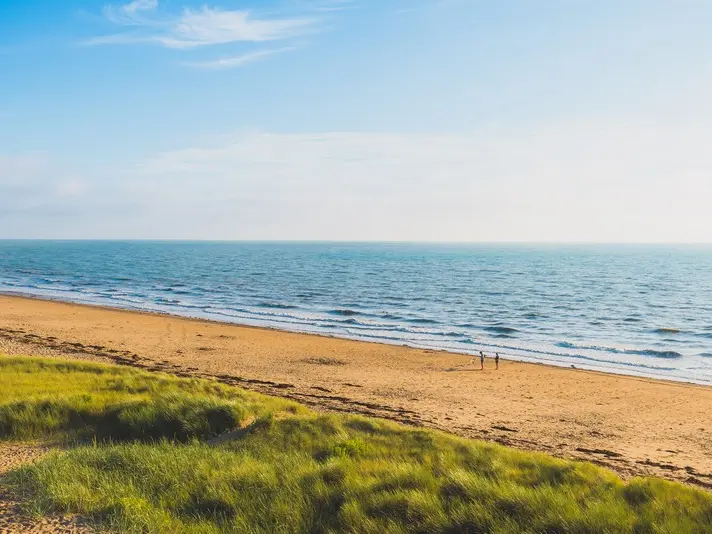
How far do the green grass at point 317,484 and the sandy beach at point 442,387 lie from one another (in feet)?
21.5

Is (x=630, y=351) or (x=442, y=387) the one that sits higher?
(x=442, y=387)

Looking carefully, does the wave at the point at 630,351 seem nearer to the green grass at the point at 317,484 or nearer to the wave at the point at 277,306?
the wave at the point at 277,306

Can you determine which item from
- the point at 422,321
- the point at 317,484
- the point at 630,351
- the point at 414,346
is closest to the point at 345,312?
the point at 422,321

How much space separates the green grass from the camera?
7977mm

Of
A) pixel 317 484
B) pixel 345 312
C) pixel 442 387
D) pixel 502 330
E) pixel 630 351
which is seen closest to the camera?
pixel 317 484

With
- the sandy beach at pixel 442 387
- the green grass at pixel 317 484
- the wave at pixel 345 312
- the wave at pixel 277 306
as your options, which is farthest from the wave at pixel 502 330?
the green grass at pixel 317 484

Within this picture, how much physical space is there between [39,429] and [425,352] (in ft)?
80.8

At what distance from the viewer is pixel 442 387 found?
25750 millimetres

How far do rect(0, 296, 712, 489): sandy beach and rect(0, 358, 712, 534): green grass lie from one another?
21.5ft

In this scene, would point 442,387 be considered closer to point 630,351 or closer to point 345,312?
point 630,351

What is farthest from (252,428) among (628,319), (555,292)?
(555,292)

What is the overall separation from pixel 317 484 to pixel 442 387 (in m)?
17.2

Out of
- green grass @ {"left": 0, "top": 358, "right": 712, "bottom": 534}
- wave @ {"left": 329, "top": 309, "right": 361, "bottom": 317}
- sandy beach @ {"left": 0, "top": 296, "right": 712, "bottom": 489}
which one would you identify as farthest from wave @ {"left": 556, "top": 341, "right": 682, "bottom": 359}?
green grass @ {"left": 0, "top": 358, "right": 712, "bottom": 534}

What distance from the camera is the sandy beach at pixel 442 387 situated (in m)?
18.3
